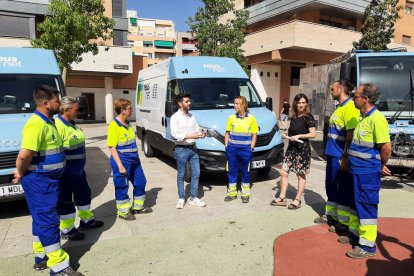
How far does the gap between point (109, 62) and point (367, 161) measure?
79.2 ft

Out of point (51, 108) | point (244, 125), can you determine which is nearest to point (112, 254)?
point (51, 108)

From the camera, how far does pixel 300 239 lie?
4223 millimetres

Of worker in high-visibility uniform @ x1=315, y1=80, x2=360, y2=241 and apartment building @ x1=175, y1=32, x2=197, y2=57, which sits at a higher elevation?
apartment building @ x1=175, y1=32, x2=197, y2=57

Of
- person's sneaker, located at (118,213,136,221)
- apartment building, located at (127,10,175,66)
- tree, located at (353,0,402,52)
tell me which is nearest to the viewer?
person's sneaker, located at (118,213,136,221)

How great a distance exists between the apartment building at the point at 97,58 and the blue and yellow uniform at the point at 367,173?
19.0 m

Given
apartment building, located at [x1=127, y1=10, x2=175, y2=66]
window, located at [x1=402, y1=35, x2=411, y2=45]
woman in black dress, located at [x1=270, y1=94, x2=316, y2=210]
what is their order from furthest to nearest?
apartment building, located at [x1=127, y1=10, x2=175, y2=66] < window, located at [x1=402, y1=35, x2=411, y2=45] < woman in black dress, located at [x1=270, y1=94, x2=316, y2=210]

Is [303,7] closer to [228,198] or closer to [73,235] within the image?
[228,198]

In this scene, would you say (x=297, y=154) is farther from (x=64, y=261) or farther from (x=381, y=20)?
(x=381, y=20)

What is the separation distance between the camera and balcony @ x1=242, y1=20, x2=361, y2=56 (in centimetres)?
1906

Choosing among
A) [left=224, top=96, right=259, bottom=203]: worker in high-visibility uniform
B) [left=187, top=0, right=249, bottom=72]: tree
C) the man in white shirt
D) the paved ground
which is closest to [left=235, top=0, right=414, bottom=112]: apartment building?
[left=187, top=0, right=249, bottom=72]: tree

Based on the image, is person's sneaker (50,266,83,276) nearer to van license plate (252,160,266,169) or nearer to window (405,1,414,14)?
van license plate (252,160,266,169)

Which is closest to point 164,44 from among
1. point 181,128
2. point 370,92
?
point 181,128

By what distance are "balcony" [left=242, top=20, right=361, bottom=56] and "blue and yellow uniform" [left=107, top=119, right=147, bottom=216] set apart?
1642cm

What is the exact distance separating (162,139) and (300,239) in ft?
16.2
